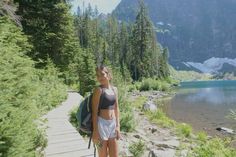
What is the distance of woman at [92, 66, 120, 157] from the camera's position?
246 inches

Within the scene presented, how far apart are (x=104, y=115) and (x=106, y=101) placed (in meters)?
0.25

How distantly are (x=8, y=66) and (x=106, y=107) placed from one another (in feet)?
6.65

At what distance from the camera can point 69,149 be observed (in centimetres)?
881

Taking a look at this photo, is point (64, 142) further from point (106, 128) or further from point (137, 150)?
point (106, 128)

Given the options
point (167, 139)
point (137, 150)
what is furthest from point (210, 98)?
point (137, 150)

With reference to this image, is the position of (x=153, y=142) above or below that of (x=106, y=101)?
below

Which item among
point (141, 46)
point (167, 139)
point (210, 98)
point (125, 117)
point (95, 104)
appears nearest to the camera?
point (95, 104)

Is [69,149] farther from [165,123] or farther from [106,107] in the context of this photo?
[165,123]

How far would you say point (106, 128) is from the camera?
20.9 ft

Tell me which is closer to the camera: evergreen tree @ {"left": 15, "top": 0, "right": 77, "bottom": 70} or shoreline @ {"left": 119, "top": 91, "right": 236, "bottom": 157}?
shoreline @ {"left": 119, "top": 91, "right": 236, "bottom": 157}

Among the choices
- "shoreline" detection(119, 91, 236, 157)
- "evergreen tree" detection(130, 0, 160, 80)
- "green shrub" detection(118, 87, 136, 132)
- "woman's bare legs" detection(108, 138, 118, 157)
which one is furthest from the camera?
"evergreen tree" detection(130, 0, 160, 80)

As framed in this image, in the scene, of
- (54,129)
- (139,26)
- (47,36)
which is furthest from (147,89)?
(54,129)

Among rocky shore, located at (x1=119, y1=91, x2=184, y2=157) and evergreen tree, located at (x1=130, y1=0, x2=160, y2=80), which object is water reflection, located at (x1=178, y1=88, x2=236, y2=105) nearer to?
evergreen tree, located at (x1=130, y1=0, x2=160, y2=80)

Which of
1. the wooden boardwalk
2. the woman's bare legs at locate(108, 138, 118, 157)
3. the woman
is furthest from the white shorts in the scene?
the wooden boardwalk
